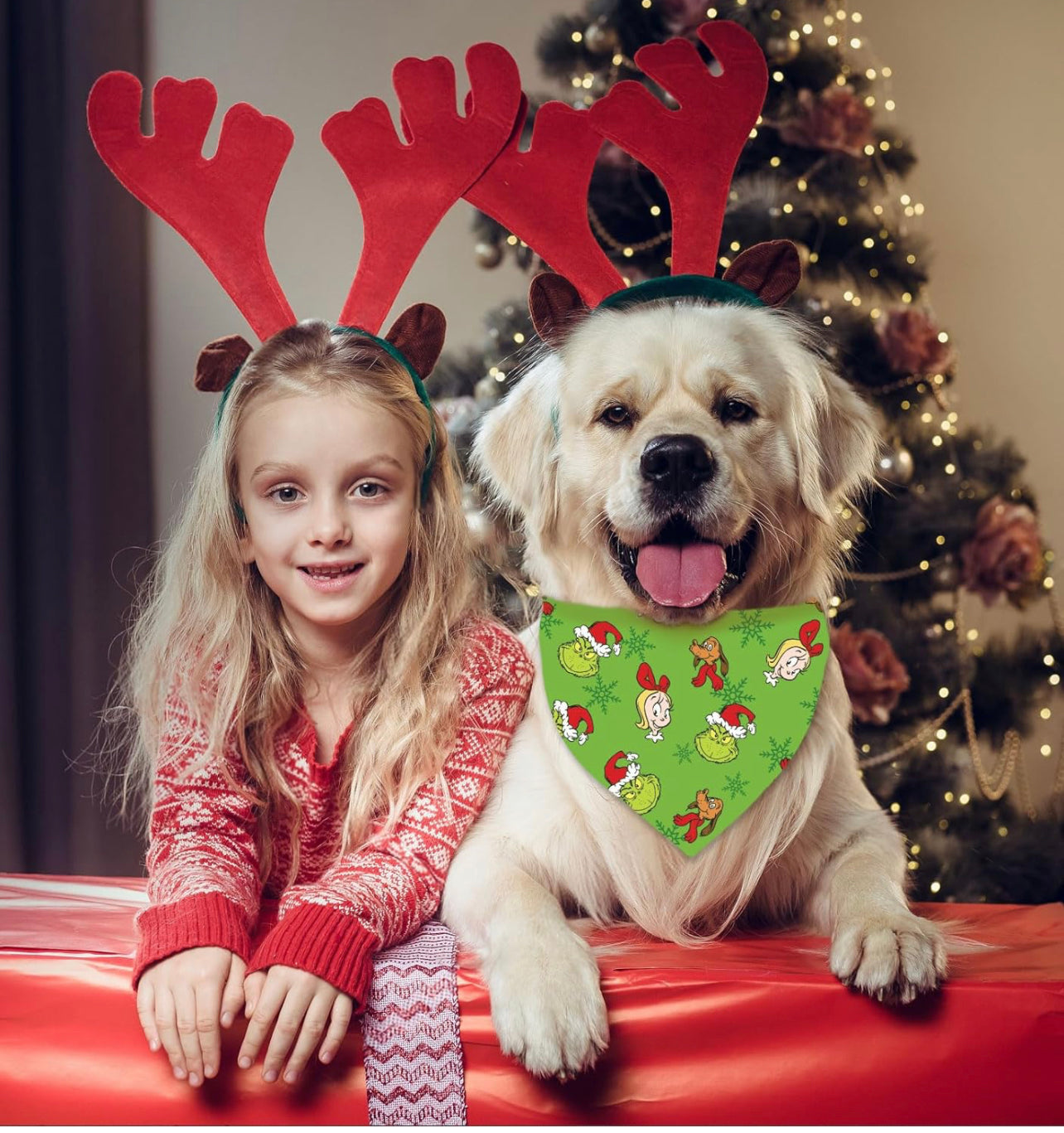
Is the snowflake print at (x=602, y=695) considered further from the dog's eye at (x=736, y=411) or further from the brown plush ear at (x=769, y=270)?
the brown plush ear at (x=769, y=270)

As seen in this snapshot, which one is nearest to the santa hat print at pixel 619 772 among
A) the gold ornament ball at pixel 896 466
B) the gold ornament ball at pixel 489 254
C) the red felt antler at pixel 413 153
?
the red felt antler at pixel 413 153

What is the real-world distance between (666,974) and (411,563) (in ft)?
1.88

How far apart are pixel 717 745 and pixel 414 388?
21.0 inches

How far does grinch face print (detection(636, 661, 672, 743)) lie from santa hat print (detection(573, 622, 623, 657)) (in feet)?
0.14

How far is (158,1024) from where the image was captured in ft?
2.96

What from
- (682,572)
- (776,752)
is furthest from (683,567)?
(776,752)

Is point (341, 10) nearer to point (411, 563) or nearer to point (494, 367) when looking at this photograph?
point (494, 367)

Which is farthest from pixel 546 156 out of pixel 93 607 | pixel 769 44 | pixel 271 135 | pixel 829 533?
pixel 93 607

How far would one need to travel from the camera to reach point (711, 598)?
1154 mm

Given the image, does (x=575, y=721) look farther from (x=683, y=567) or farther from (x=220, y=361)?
(x=220, y=361)

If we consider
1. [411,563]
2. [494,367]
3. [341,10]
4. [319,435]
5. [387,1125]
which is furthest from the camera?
[341,10]

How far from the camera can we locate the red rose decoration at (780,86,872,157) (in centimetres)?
251

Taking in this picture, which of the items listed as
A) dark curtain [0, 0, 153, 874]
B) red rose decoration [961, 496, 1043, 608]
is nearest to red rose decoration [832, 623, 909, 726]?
red rose decoration [961, 496, 1043, 608]

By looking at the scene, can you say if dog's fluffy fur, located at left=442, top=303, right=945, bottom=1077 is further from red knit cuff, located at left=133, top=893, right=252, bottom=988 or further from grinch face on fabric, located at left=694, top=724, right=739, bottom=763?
red knit cuff, located at left=133, top=893, right=252, bottom=988
